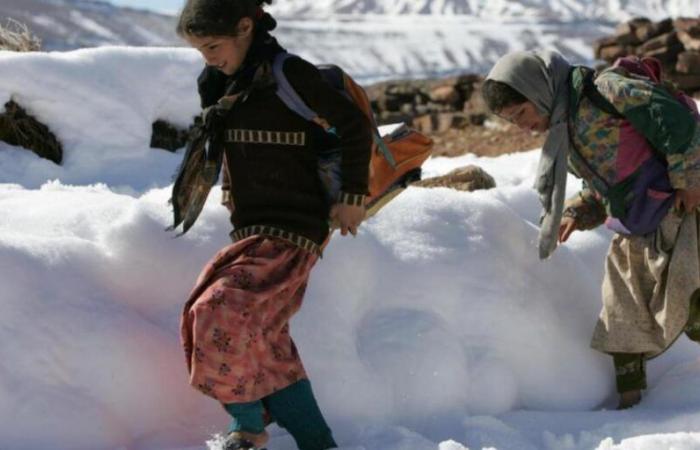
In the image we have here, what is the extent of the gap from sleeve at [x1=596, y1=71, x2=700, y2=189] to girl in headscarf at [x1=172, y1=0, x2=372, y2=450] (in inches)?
28.2

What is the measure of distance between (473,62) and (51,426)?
25880 mm

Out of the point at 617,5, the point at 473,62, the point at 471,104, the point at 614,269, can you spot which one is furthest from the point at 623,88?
the point at 617,5

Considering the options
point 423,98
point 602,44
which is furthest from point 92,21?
point 602,44

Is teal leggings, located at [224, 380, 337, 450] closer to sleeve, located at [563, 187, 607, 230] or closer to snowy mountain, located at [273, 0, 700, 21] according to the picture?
sleeve, located at [563, 187, 607, 230]

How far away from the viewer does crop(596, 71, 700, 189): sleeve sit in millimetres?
2422

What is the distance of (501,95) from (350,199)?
61 centimetres

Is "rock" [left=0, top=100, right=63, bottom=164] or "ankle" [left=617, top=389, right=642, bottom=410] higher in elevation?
"rock" [left=0, top=100, right=63, bottom=164]

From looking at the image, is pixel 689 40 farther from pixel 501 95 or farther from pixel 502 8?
pixel 502 8

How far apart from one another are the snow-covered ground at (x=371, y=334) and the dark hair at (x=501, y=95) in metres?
0.45

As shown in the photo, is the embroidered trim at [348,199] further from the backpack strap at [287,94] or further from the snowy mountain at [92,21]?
the snowy mountain at [92,21]

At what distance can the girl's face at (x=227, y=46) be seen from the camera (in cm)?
208

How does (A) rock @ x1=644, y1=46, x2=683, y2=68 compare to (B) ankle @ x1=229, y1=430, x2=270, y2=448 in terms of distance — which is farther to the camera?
(A) rock @ x1=644, y1=46, x2=683, y2=68

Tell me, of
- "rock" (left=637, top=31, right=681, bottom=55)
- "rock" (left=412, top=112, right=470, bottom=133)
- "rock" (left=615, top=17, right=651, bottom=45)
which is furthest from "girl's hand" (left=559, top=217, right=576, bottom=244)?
"rock" (left=615, top=17, right=651, bottom=45)

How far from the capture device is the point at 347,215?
6.95 ft
